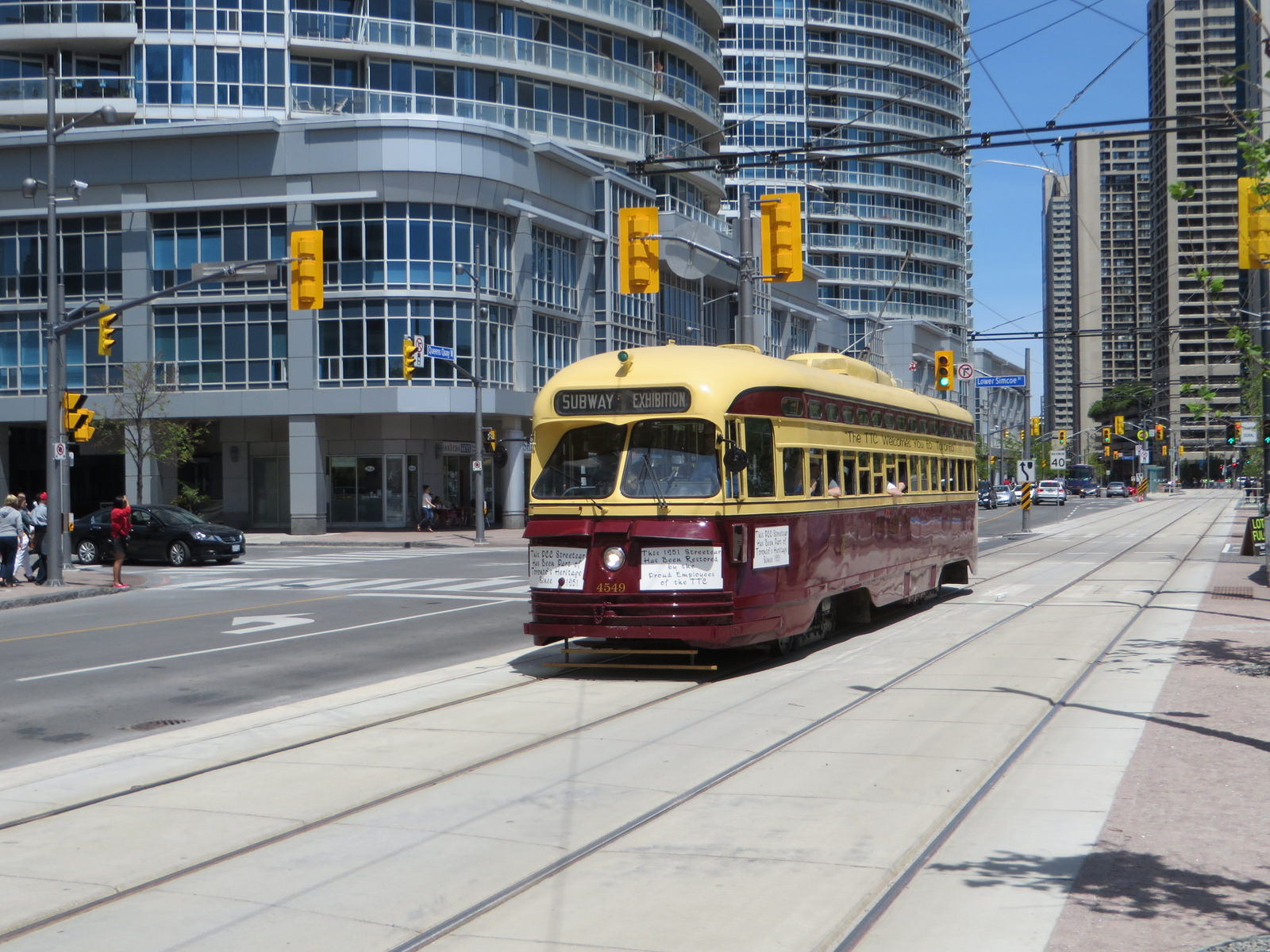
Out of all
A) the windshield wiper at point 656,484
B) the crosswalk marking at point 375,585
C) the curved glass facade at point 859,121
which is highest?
the curved glass facade at point 859,121

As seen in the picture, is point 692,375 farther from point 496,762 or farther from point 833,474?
point 496,762

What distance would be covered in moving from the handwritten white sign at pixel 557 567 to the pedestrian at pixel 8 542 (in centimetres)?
1755

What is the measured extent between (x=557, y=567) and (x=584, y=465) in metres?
1.06

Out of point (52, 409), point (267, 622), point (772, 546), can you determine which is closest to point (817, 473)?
point (772, 546)

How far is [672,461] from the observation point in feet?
41.4

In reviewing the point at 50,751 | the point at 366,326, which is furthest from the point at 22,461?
the point at 50,751

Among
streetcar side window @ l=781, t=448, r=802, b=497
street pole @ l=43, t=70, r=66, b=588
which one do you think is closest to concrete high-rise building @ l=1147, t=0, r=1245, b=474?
streetcar side window @ l=781, t=448, r=802, b=497

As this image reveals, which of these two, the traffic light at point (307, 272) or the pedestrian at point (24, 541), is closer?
the traffic light at point (307, 272)

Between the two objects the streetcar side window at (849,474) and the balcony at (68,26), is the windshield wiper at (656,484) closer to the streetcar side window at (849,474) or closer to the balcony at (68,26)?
the streetcar side window at (849,474)

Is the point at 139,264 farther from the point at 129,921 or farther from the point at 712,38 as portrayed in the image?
the point at 129,921

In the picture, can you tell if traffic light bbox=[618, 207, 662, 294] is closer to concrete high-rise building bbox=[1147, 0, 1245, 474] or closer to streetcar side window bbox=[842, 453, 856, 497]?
streetcar side window bbox=[842, 453, 856, 497]

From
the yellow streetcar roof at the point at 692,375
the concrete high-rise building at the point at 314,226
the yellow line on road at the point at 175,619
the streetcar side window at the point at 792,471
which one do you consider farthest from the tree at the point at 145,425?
the streetcar side window at the point at 792,471

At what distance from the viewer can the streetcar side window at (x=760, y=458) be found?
1280 cm

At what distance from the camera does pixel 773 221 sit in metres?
21.5
